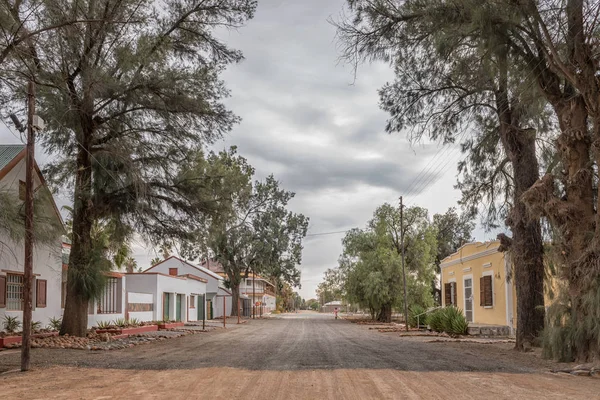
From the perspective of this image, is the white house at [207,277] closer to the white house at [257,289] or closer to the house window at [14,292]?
the white house at [257,289]

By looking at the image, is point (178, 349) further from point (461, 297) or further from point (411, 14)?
point (461, 297)

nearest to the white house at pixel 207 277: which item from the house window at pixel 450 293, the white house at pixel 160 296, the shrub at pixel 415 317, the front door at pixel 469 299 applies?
the white house at pixel 160 296

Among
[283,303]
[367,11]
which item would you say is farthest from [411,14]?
[283,303]

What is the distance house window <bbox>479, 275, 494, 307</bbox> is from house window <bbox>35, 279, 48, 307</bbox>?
63.5 ft

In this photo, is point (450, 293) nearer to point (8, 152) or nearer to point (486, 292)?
point (486, 292)

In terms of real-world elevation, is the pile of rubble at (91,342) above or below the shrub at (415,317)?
above

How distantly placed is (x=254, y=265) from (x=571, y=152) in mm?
44911

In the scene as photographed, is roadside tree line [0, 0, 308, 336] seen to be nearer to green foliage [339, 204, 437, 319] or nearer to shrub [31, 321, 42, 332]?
shrub [31, 321, 42, 332]

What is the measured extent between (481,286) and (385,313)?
17296 mm

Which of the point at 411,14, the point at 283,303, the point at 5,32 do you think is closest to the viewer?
the point at 5,32

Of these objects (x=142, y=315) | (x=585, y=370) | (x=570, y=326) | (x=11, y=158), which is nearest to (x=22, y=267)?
(x=11, y=158)

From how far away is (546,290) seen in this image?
17.9 meters

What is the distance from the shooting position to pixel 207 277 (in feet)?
205

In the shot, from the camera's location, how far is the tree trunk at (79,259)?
2031 centimetres
